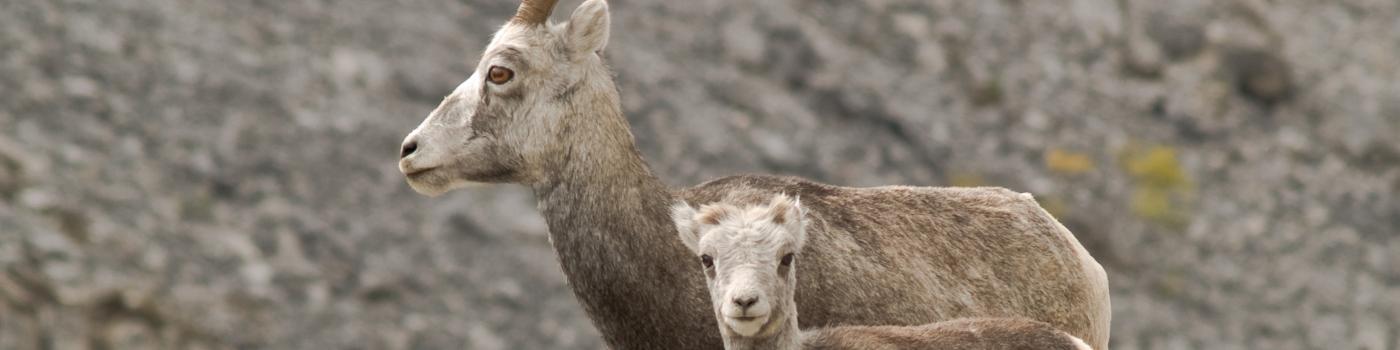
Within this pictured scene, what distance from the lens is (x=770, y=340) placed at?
12125 mm

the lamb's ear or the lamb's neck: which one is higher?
the lamb's ear

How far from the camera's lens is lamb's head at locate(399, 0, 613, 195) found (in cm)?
1283

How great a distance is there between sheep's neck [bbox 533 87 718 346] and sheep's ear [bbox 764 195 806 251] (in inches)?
26.5

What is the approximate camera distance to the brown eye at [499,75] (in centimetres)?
1291

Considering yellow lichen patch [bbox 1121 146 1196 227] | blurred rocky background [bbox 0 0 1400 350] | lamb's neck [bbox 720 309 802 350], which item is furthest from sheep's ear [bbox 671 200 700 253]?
yellow lichen patch [bbox 1121 146 1196 227]

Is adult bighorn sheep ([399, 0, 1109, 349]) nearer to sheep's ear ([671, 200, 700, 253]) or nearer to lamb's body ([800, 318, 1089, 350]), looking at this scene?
sheep's ear ([671, 200, 700, 253])

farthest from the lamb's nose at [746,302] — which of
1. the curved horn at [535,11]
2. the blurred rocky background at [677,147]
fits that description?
the blurred rocky background at [677,147]

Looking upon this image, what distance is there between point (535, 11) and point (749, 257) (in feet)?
7.13

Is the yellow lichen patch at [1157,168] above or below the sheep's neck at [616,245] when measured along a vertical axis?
above

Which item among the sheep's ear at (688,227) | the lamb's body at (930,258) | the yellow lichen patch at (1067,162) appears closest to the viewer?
the sheep's ear at (688,227)

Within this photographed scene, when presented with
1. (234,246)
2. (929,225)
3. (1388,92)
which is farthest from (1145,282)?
(929,225)

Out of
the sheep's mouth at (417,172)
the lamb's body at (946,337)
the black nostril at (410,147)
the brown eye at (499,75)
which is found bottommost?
the lamb's body at (946,337)

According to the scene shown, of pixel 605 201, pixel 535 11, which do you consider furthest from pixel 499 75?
pixel 605 201

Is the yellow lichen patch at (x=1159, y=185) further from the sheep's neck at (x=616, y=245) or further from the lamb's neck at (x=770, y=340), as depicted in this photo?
the lamb's neck at (x=770, y=340)
